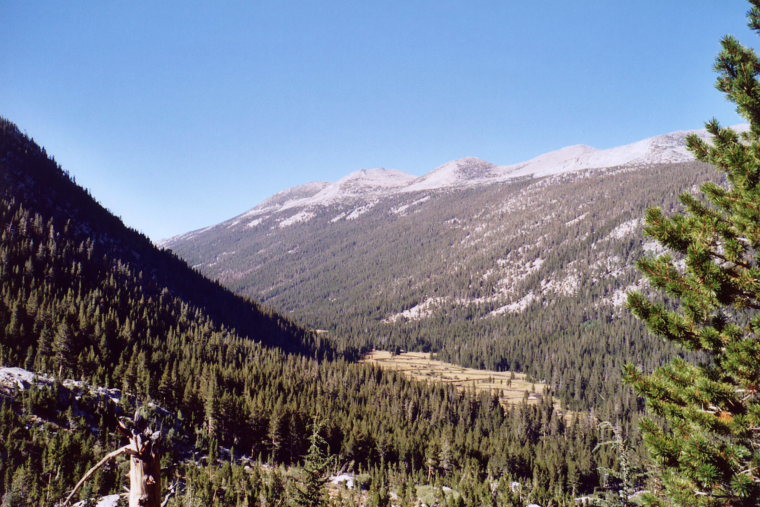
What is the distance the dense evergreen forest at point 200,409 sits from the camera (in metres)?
52.2

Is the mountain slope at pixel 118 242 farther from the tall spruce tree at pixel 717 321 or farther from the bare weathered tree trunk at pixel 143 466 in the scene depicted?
the tall spruce tree at pixel 717 321

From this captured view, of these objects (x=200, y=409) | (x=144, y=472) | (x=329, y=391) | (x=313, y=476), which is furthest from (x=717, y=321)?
(x=329, y=391)

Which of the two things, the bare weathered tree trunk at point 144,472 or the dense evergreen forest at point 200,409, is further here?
the dense evergreen forest at point 200,409

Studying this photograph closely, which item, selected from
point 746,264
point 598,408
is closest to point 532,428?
point 598,408

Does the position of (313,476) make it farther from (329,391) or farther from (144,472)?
(329,391)

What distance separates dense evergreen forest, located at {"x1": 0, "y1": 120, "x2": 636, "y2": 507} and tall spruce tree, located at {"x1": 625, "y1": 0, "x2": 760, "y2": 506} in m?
21.9

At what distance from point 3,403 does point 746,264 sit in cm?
7524

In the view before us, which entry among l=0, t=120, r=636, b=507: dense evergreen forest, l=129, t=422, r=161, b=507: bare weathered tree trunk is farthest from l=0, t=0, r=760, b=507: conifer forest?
l=0, t=120, r=636, b=507: dense evergreen forest

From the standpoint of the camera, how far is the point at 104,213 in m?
178

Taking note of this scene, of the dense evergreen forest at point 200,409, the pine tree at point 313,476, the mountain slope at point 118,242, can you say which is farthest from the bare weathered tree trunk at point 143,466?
the mountain slope at point 118,242

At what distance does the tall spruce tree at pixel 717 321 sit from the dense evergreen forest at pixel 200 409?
2187 cm

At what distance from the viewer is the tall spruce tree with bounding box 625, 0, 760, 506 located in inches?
340

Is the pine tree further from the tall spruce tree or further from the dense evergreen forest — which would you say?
the tall spruce tree

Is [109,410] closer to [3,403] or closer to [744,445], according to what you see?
[3,403]
